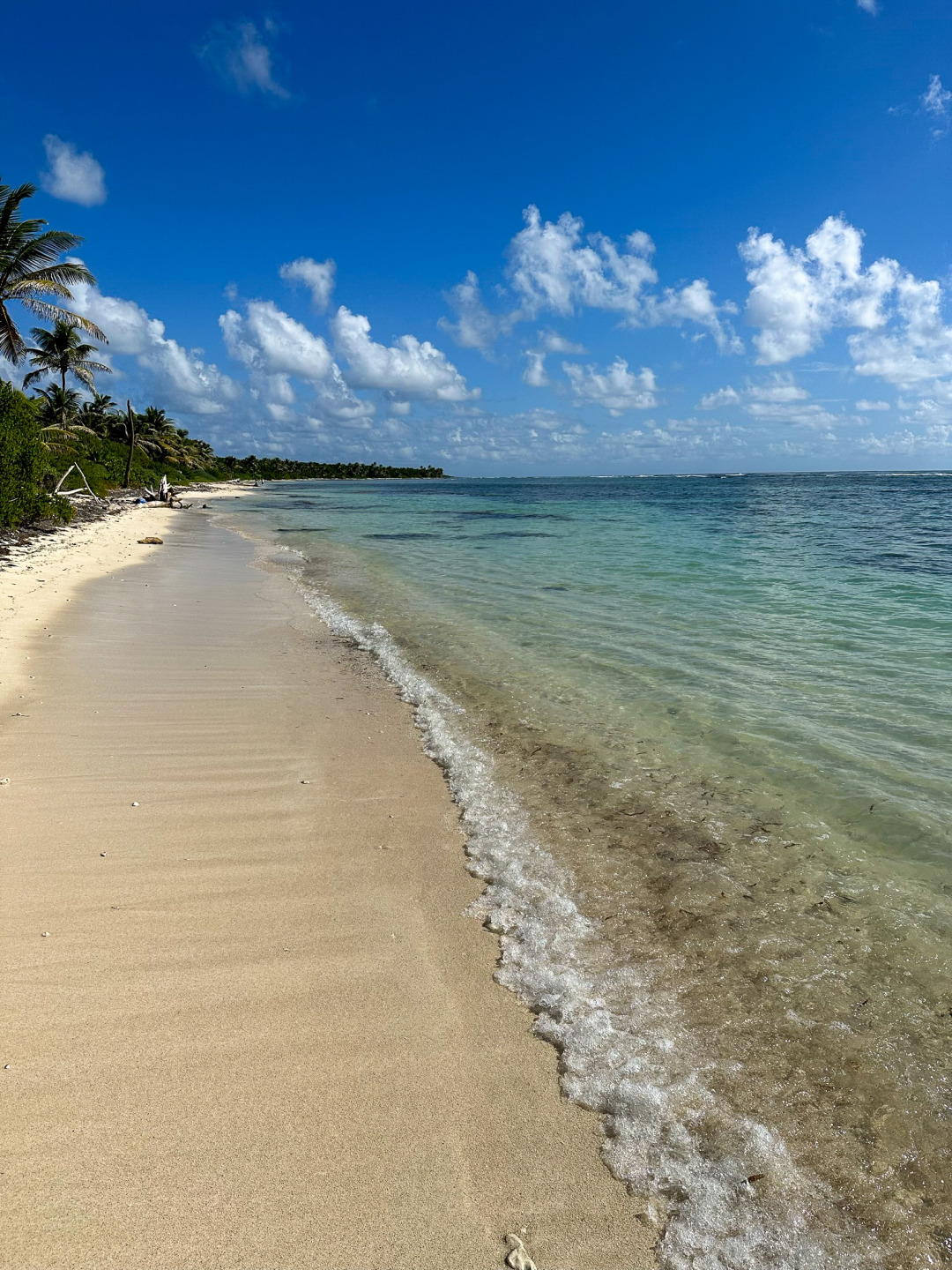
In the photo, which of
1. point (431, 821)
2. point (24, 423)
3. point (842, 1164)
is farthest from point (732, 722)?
point (24, 423)

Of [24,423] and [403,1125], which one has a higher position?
[24,423]

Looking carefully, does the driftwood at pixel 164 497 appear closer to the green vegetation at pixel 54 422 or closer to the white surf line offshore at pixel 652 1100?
the green vegetation at pixel 54 422

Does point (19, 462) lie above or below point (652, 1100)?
above

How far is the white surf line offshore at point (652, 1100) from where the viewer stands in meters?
2.21

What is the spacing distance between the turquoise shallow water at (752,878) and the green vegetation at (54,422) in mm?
14714

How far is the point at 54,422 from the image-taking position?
174ft

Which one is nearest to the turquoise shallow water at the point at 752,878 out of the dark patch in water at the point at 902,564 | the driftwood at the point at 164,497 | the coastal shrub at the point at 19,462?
the dark patch in water at the point at 902,564

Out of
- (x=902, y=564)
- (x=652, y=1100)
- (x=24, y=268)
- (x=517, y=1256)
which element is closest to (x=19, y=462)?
(x=24, y=268)

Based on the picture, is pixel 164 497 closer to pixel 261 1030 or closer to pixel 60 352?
pixel 60 352

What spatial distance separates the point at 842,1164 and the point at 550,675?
6433 millimetres

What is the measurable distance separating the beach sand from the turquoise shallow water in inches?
17.6

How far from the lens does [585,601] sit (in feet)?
46.3

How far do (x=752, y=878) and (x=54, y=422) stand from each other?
6290 cm

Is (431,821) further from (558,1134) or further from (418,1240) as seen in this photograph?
(418,1240)
